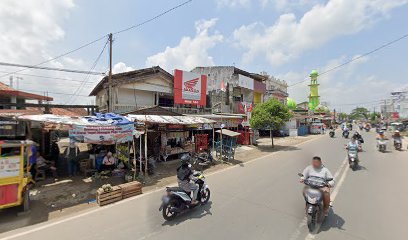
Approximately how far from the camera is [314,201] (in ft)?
16.0

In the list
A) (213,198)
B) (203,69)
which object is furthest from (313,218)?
(203,69)

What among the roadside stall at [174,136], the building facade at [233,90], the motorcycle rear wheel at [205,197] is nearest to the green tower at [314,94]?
the building facade at [233,90]

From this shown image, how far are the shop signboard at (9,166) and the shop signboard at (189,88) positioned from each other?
1377 centimetres

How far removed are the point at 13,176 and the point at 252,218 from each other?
6.79 metres

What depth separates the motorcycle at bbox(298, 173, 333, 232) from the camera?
4867mm

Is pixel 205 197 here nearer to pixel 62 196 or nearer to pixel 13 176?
pixel 62 196

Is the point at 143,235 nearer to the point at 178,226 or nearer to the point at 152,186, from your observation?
the point at 178,226

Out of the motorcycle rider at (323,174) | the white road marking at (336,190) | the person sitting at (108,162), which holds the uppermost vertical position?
the motorcycle rider at (323,174)

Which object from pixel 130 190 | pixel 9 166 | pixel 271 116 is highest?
pixel 271 116

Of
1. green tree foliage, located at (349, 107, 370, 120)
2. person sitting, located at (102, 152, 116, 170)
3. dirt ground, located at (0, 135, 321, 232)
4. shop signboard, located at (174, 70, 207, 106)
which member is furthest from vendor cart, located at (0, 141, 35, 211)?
green tree foliage, located at (349, 107, 370, 120)

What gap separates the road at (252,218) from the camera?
4750 millimetres

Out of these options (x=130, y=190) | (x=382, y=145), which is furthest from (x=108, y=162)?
(x=382, y=145)

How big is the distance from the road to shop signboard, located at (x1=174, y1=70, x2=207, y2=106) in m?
12.5

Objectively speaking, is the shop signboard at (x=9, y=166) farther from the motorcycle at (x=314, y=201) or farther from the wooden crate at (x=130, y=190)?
the motorcycle at (x=314, y=201)
